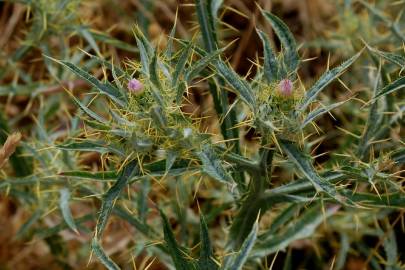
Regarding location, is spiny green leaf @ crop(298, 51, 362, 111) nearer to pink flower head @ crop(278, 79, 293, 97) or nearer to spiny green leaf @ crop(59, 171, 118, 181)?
pink flower head @ crop(278, 79, 293, 97)

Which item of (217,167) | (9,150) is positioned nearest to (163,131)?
(217,167)

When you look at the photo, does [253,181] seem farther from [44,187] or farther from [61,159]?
[44,187]

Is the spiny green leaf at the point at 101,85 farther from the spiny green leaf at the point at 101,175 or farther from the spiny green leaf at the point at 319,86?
the spiny green leaf at the point at 319,86

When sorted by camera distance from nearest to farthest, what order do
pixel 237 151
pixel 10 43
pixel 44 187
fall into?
pixel 237 151, pixel 44 187, pixel 10 43

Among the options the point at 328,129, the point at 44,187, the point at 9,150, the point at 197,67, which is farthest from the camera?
the point at 328,129

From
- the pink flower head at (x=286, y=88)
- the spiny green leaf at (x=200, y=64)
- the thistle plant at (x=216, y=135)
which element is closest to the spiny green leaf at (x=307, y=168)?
the thistle plant at (x=216, y=135)

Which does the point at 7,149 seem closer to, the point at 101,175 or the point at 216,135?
the point at 101,175
